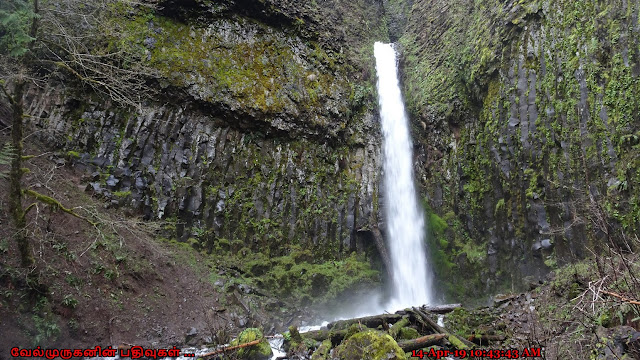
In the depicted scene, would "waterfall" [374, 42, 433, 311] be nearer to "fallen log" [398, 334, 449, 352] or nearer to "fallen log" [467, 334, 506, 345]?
"fallen log" [467, 334, 506, 345]

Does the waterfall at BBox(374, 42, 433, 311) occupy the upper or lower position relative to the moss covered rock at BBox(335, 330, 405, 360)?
upper

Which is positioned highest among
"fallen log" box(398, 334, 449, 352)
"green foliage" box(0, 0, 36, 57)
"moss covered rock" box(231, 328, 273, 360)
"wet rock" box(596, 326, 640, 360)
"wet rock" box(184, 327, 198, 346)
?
"green foliage" box(0, 0, 36, 57)

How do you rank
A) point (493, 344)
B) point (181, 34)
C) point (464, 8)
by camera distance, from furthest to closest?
1. point (464, 8)
2. point (181, 34)
3. point (493, 344)

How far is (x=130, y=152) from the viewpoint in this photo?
11.2 metres

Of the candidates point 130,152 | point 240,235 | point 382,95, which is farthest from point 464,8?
point 130,152

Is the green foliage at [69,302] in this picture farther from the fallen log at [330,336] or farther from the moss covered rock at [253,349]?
the fallen log at [330,336]

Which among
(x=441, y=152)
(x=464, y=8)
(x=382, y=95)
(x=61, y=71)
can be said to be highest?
(x=464, y=8)

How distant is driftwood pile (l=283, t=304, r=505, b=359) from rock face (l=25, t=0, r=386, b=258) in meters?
4.53

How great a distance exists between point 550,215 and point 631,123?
2861 mm

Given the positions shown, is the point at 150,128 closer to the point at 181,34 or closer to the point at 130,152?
the point at 130,152

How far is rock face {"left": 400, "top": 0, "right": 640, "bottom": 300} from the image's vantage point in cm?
822

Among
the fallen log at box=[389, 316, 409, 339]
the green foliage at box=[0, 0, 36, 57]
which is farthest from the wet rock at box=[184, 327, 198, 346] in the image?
the green foliage at box=[0, 0, 36, 57]

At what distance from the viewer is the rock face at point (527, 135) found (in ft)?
27.0

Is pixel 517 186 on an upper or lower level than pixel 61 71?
lower
